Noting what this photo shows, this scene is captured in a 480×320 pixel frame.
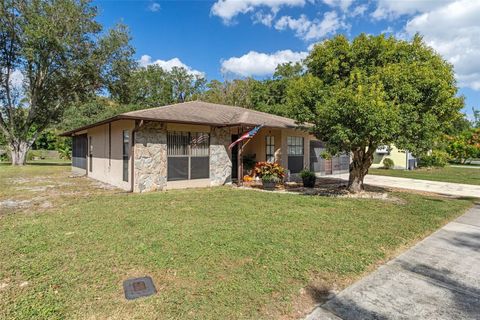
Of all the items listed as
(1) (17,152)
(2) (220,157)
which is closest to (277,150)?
(2) (220,157)

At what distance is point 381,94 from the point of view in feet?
22.3

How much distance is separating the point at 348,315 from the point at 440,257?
2.51 m

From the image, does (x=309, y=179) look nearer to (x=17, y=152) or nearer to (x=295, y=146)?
(x=295, y=146)

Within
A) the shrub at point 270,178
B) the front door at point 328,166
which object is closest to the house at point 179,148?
the shrub at point 270,178

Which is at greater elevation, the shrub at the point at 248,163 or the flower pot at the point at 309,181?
the shrub at the point at 248,163

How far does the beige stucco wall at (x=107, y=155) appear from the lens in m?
10.0

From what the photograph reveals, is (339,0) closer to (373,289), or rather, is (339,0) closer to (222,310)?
(373,289)

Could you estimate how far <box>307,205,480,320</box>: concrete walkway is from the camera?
2635 mm

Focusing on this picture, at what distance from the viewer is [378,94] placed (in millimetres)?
6820

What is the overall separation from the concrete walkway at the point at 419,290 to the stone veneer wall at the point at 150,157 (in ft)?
24.8

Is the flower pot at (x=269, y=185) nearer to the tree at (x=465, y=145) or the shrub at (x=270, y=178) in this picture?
the shrub at (x=270, y=178)

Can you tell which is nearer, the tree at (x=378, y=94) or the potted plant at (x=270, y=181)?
the tree at (x=378, y=94)

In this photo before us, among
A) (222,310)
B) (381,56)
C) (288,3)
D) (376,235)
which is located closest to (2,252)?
(222,310)

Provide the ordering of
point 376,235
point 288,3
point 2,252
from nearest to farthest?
point 2,252 → point 376,235 → point 288,3
